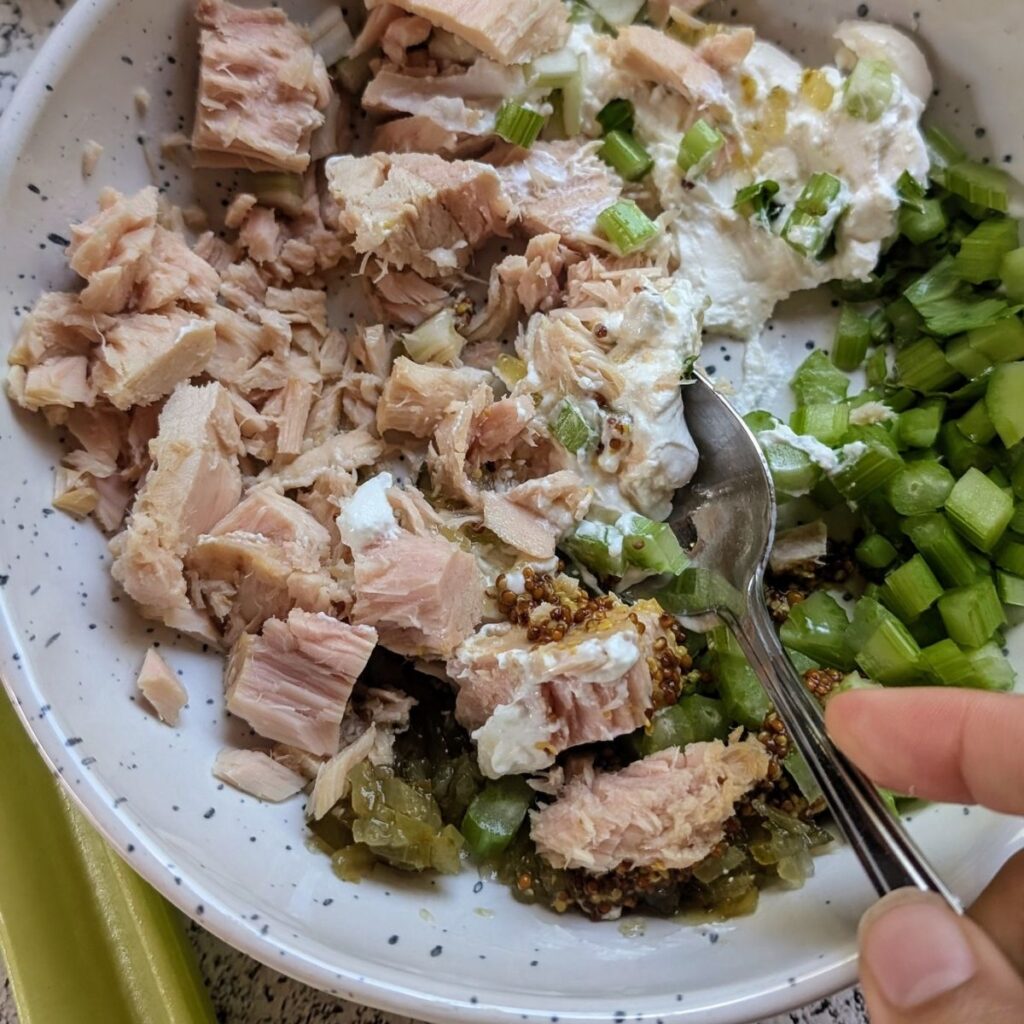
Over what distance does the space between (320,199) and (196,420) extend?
0.49 metres

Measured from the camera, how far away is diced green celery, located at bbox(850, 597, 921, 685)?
1414mm

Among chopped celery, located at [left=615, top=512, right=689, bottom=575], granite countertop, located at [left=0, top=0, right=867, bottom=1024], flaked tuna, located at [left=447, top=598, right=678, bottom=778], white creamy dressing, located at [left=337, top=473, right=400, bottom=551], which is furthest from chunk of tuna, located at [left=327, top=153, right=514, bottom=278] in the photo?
granite countertop, located at [left=0, top=0, right=867, bottom=1024]

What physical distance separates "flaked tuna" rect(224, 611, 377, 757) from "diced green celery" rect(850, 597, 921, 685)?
0.72 meters

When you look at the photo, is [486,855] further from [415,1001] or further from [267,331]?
[267,331]

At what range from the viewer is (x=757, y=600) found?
1.41 meters

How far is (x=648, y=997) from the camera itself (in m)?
1.15

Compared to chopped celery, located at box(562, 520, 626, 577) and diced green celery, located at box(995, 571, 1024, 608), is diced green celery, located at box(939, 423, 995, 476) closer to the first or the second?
diced green celery, located at box(995, 571, 1024, 608)

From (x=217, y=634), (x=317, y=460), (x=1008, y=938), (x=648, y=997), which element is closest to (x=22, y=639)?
(x=217, y=634)

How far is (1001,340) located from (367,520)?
102 centimetres

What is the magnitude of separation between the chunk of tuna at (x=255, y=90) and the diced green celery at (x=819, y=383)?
91 centimetres

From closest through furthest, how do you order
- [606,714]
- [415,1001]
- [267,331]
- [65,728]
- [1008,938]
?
[1008,938] → [415,1001] → [65,728] → [606,714] → [267,331]

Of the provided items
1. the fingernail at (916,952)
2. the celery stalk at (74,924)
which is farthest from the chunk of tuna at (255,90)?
the fingernail at (916,952)

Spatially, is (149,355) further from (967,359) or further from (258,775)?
(967,359)

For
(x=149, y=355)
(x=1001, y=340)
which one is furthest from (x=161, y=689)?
(x=1001, y=340)
